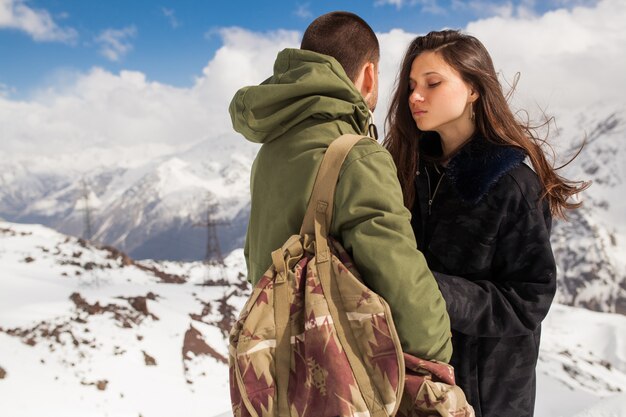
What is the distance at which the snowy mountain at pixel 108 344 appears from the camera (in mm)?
10797

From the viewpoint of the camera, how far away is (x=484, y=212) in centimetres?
245

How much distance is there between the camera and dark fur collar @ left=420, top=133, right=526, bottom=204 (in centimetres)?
246

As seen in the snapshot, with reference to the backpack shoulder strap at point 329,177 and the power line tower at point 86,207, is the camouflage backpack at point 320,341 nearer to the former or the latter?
the backpack shoulder strap at point 329,177

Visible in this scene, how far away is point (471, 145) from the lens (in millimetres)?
2652

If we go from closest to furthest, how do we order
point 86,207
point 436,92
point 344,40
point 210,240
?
point 344,40, point 436,92, point 86,207, point 210,240

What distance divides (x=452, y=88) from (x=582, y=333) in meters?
106

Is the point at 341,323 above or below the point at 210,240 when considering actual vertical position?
above

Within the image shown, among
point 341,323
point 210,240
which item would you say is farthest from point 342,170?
point 210,240

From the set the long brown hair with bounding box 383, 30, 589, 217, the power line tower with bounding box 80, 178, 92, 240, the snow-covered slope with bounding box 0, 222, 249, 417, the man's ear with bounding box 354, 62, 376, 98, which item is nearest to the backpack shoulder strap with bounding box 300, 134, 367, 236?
→ the man's ear with bounding box 354, 62, 376, 98

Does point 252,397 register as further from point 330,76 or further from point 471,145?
point 471,145

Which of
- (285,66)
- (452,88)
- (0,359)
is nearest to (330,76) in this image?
(285,66)

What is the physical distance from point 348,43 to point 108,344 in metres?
14.0

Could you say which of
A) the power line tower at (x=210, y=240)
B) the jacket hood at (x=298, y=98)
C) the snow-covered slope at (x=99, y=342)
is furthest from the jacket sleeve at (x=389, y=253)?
the power line tower at (x=210, y=240)

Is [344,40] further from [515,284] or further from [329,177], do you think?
[515,284]
